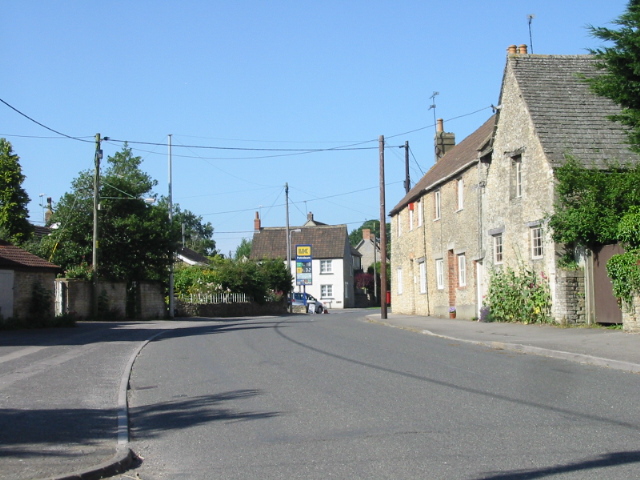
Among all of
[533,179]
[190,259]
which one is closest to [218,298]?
[190,259]

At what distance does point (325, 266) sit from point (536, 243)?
2123 inches

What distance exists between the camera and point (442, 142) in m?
39.2

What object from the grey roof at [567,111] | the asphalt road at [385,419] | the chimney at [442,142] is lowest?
the asphalt road at [385,419]

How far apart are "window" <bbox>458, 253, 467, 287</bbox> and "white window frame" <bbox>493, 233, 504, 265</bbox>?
338 cm

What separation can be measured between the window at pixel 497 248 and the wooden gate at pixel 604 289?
5.04 m

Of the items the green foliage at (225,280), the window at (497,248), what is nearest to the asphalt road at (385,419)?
the window at (497,248)

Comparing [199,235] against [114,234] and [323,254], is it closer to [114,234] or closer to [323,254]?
[323,254]

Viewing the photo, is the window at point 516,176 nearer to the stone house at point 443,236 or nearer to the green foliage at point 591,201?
the stone house at point 443,236

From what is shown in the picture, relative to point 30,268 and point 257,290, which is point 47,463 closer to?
point 30,268

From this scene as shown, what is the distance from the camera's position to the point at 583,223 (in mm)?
18484

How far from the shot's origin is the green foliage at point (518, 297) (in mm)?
20609

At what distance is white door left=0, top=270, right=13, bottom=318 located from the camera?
24938 millimetres

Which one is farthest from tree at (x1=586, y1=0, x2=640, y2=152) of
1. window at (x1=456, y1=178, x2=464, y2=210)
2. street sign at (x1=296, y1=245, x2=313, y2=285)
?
street sign at (x1=296, y1=245, x2=313, y2=285)

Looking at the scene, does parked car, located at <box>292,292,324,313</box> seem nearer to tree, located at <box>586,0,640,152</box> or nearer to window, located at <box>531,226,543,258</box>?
window, located at <box>531,226,543,258</box>
